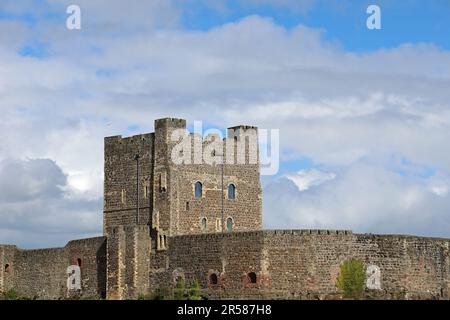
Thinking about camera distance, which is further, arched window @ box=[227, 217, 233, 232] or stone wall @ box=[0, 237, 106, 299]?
arched window @ box=[227, 217, 233, 232]

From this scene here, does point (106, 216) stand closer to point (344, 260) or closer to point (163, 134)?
point (163, 134)

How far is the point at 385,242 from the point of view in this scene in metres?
82.4

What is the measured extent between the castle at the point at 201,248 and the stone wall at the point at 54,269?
6cm

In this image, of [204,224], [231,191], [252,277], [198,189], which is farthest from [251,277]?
[231,191]

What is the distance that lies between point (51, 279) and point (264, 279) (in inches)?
622

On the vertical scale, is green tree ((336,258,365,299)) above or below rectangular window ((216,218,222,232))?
below

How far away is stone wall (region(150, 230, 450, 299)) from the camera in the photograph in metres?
81.7

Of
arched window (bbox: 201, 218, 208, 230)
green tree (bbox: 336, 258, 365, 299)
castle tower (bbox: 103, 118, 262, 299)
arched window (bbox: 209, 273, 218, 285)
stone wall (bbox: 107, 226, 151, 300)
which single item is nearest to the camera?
green tree (bbox: 336, 258, 365, 299)

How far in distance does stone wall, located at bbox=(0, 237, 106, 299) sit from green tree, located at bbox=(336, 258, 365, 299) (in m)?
13.9

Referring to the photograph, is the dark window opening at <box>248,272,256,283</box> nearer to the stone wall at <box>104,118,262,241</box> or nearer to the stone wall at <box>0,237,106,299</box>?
the stone wall at <box>104,118,262,241</box>

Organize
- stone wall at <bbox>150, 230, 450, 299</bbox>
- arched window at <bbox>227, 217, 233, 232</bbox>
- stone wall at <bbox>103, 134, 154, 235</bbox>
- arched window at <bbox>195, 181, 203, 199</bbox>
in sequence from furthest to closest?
arched window at <bbox>227, 217, 233, 232</bbox>, arched window at <bbox>195, 181, 203, 199</bbox>, stone wall at <bbox>103, 134, 154, 235</bbox>, stone wall at <bbox>150, 230, 450, 299</bbox>

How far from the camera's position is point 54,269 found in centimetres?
9244

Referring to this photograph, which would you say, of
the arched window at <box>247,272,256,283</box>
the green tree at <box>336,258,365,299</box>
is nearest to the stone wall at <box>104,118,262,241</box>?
the arched window at <box>247,272,256,283</box>

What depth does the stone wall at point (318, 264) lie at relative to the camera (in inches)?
3216
